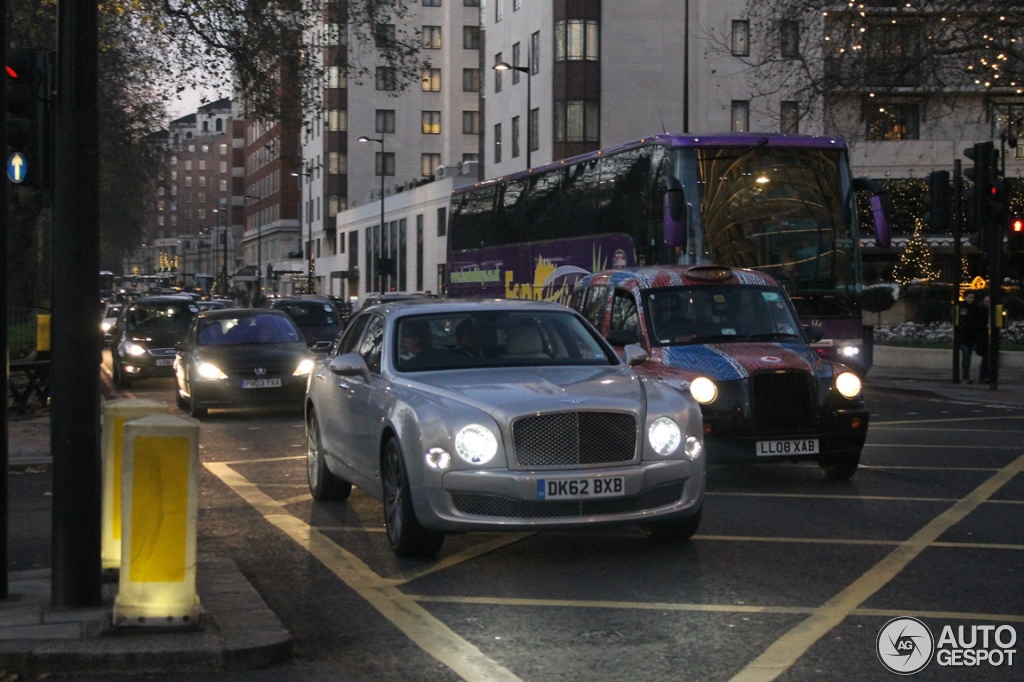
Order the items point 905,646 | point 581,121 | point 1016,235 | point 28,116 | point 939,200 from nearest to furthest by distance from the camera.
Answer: point 905,646 < point 28,116 < point 939,200 < point 1016,235 < point 581,121

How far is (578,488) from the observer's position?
7945 mm

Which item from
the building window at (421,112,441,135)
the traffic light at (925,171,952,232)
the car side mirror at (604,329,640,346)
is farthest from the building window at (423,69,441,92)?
the car side mirror at (604,329,640,346)

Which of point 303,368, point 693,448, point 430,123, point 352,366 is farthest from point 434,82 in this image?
point 693,448

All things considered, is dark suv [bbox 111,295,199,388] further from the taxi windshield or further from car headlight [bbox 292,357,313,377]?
the taxi windshield

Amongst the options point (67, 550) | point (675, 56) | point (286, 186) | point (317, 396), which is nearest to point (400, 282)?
point (675, 56)

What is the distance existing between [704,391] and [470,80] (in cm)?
8619

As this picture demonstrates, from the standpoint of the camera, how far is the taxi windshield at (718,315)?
1258 centimetres

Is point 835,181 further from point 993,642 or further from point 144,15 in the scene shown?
point 993,642

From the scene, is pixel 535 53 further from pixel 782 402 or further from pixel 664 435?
pixel 664 435

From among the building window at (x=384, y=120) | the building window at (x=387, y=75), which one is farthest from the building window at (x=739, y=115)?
the building window at (x=384, y=120)

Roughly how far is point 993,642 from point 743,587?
5.11 feet

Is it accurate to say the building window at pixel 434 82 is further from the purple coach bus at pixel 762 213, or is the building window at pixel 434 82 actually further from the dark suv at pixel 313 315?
the purple coach bus at pixel 762 213

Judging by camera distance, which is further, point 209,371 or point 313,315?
point 313,315

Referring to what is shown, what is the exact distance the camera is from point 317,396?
11.3 metres
